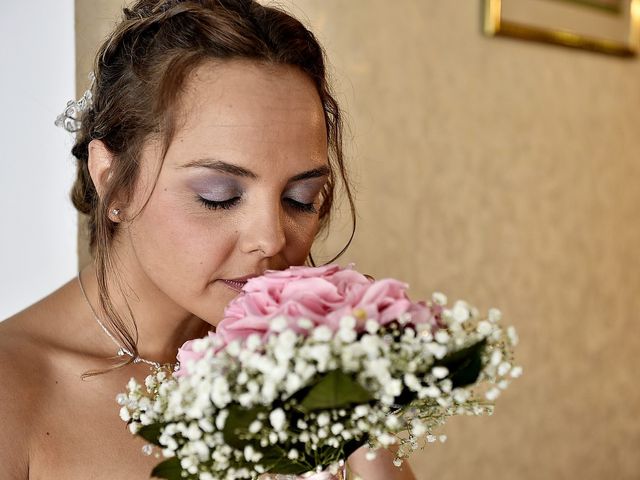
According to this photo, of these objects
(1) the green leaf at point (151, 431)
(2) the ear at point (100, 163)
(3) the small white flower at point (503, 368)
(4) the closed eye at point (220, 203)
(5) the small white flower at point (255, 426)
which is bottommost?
(1) the green leaf at point (151, 431)

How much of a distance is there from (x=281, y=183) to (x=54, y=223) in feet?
2.29

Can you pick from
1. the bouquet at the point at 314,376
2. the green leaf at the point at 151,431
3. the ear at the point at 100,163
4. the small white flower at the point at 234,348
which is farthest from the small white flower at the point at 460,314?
the ear at the point at 100,163

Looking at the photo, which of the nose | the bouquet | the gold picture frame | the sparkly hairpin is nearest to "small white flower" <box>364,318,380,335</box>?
the bouquet

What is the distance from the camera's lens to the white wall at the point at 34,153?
5.37 ft

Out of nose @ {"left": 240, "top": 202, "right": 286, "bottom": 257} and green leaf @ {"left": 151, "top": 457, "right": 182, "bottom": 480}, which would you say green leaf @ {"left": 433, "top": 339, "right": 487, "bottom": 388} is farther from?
nose @ {"left": 240, "top": 202, "right": 286, "bottom": 257}

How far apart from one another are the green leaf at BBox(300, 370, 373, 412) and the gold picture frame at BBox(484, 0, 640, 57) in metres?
1.99

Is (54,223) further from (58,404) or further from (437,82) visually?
(437,82)

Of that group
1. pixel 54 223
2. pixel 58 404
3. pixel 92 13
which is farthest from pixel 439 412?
pixel 92 13

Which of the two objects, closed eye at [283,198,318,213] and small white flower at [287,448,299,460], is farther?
closed eye at [283,198,318,213]

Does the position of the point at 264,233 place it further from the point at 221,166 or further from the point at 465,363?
the point at 465,363

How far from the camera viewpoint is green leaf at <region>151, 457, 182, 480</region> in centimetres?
88

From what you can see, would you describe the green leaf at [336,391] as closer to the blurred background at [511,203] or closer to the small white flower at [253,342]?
the small white flower at [253,342]

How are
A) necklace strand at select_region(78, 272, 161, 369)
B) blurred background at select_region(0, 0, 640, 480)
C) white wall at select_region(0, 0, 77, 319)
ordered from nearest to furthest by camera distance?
1. necklace strand at select_region(78, 272, 161, 369)
2. white wall at select_region(0, 0, 77, 319)
3. blurred background at select_region(0, 0, 640, 480)

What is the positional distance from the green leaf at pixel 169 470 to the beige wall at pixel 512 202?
1324 mm
